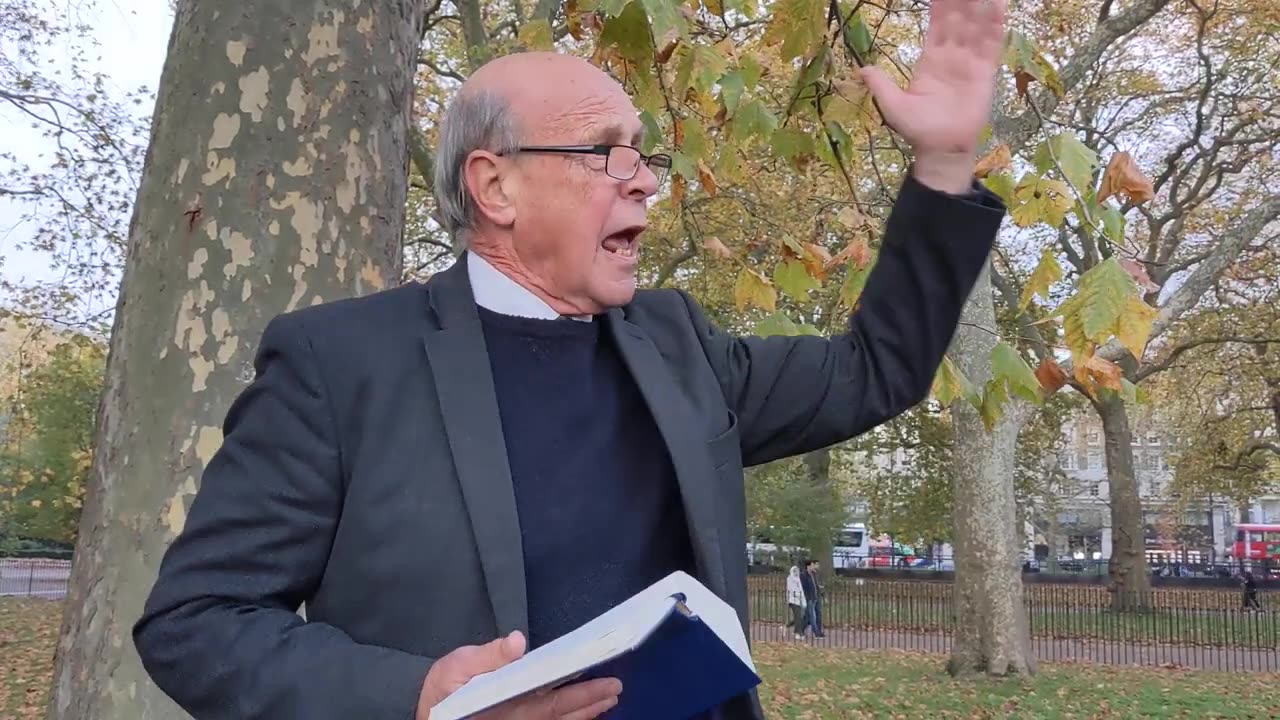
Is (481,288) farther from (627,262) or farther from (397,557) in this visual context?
(397,557)

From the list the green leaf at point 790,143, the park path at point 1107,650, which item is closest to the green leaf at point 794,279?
the green leaf at point 790,143

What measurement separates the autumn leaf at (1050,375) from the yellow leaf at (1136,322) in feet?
3.24

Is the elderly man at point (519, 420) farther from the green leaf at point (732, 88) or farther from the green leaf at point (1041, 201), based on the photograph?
the green leaf at point (732, 88)

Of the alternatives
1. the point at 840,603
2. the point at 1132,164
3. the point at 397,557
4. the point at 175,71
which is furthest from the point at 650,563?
the point at 840,603

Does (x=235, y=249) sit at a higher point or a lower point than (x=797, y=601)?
higher

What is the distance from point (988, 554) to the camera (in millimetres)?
12680

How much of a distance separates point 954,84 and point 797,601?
19.7 metres

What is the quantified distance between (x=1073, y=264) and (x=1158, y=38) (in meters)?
4.33

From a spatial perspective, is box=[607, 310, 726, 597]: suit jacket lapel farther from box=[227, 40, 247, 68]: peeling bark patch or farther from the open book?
box=[227, 40, 247, 68]: peeling bark patch

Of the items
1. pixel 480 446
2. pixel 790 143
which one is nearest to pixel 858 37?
pixel 790 143

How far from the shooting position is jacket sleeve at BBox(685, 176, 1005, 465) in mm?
1668

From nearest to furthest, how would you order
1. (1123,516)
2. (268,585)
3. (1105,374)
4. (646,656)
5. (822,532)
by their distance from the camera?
(646,656), (268,585), (1105,374), (1123,516), (822,532)

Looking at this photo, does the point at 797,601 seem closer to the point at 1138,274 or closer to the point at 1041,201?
the point at 1041,201

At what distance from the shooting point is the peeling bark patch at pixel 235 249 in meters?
2.99
